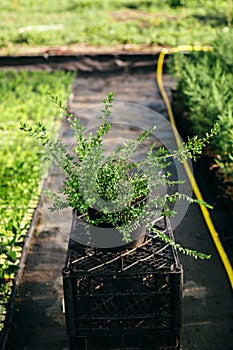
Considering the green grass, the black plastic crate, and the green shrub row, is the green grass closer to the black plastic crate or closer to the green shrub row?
the green shrub row

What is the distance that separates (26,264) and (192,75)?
273 centimetres

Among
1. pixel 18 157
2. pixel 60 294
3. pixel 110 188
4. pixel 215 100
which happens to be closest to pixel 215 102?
pixel 215 100

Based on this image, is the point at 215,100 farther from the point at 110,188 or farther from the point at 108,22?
the point at 108,22

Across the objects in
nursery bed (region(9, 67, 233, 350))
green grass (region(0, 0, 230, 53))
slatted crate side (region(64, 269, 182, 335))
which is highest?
green grass (region(0, 0, 230, 53))

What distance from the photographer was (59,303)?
3.74 meters

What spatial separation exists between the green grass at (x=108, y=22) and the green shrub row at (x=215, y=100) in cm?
333

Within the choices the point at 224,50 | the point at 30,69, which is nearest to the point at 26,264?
the point at 224,50

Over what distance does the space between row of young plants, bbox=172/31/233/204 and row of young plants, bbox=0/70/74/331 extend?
4.95 feet

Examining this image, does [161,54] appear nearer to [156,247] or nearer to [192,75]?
[192,75]

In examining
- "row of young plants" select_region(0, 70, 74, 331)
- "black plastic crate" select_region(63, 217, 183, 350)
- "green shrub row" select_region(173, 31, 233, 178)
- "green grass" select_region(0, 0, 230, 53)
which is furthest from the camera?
"green grass" select_region(0, 0, 230, 53)

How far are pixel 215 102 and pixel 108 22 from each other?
7359mm

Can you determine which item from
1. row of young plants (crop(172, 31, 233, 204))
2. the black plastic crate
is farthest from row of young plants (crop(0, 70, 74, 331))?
row of young plants (crop(172, 31, 233, 204))

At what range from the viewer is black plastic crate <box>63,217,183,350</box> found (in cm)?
278

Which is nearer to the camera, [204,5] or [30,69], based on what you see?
[30,69]
